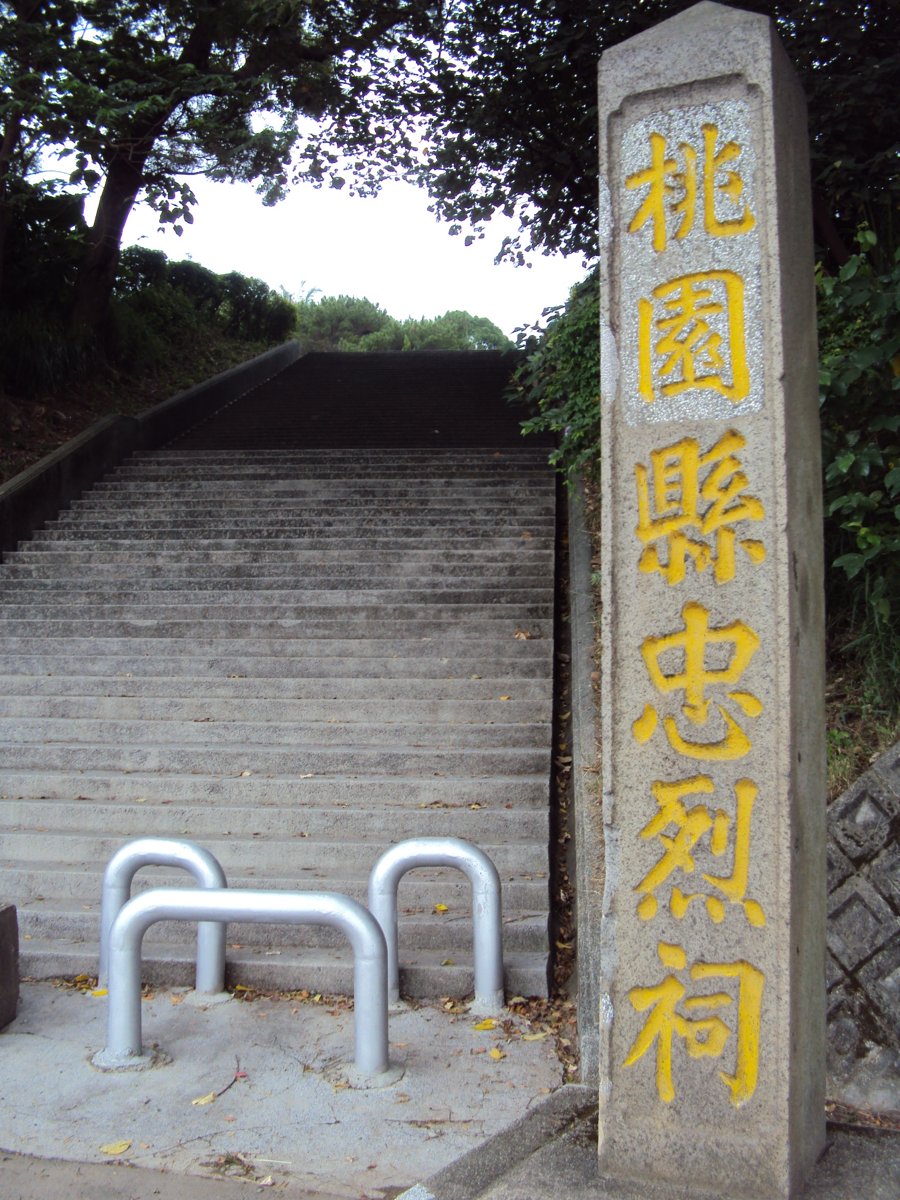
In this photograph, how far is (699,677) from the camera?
Answer: 2.72 metres

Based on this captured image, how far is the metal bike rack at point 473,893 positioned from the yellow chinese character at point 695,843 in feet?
5.36

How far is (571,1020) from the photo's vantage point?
14.3ft

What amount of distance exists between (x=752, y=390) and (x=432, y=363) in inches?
707

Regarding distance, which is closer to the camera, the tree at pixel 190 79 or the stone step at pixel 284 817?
the stone step at pixel 284 817

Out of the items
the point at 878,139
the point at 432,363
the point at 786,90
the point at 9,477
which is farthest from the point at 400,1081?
the point at 432,363

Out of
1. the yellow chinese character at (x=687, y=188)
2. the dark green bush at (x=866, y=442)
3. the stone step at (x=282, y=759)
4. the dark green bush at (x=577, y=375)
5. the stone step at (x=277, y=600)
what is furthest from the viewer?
the stone step at (x=277, y=600)

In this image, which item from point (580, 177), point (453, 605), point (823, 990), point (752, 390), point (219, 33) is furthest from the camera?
point (219, 33)

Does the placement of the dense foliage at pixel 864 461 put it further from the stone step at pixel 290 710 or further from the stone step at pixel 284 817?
the stone step at pixel 290 710

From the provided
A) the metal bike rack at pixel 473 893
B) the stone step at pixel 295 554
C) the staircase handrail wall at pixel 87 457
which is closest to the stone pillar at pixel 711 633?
the metal bike rack at pixel 473 893

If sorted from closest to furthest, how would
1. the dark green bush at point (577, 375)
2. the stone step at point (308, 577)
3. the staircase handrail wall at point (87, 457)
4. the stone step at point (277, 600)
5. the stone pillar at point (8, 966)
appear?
the stone pillar at point (8, 966), the dark green bush at point (577, 375), the stone step at point (277, 600), the stone step at point (308, 577), the staircase handrail wall at point (87, 457)

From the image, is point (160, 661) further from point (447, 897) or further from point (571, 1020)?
point (571, 1020)

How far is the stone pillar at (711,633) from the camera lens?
8.70ft

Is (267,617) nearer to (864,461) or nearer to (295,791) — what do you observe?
(295,791)

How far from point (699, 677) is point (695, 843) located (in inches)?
17.1
